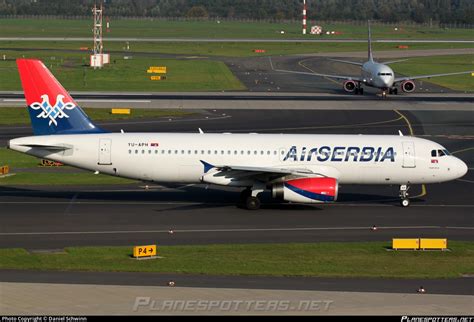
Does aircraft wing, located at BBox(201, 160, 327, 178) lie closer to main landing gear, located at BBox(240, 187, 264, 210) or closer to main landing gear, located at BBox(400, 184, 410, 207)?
main landing gear, located at BBox(240, 187, 264, 210)

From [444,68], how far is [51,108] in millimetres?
109504

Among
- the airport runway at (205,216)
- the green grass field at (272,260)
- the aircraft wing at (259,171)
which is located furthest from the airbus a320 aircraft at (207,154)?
the green grass field at (272,260)

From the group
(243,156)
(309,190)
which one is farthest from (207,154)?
(309,190)

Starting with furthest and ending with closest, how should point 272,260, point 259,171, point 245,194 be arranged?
point 245,194
point 259,171
point 272,260

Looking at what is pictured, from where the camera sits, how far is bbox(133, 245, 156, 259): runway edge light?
41.5 metres

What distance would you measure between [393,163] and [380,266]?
1468 cm

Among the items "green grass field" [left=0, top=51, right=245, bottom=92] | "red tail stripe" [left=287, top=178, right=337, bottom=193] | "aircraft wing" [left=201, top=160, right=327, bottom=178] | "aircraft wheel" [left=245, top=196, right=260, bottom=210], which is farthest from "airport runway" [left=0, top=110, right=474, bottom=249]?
"green grass field" [left=0, top=51, right=245, bottom=92]

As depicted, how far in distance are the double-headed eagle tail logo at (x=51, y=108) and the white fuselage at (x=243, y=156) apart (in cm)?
117

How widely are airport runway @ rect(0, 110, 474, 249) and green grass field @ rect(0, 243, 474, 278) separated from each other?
6.81ft

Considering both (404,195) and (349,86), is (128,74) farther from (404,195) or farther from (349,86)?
(404,195)

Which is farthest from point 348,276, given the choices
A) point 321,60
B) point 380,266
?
point 321,60

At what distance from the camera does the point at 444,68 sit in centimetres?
15388

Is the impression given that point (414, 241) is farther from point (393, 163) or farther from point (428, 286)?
point (393, 163)

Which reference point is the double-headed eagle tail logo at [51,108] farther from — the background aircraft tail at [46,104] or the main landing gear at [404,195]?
the main landing gear at [404,195]
